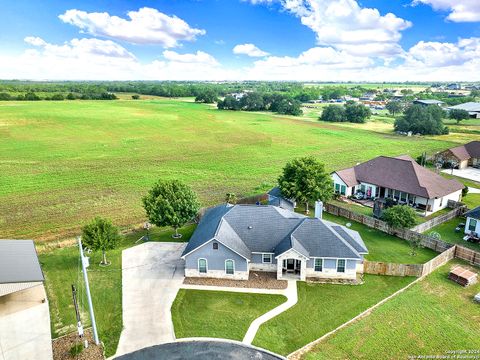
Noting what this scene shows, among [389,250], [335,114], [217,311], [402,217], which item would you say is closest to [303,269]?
[217,311]

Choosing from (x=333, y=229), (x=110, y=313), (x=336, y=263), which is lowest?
(x=110, y=313)

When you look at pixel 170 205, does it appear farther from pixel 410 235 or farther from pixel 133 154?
pixel 133 154

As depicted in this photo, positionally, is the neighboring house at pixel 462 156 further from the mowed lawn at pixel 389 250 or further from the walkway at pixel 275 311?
the walkway at pixel 275 311

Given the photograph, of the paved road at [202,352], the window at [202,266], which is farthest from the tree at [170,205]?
the paved road at [202,352]

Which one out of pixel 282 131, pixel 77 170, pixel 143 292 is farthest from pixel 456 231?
pixel 282 131

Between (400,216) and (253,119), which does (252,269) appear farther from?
(253,119)

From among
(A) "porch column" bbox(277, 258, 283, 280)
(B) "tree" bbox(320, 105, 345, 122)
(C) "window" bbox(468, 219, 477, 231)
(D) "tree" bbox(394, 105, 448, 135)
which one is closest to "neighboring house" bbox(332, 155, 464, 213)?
(C) "window" bbox(468, 219, 477, 231)

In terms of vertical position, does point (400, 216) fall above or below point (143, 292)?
above
